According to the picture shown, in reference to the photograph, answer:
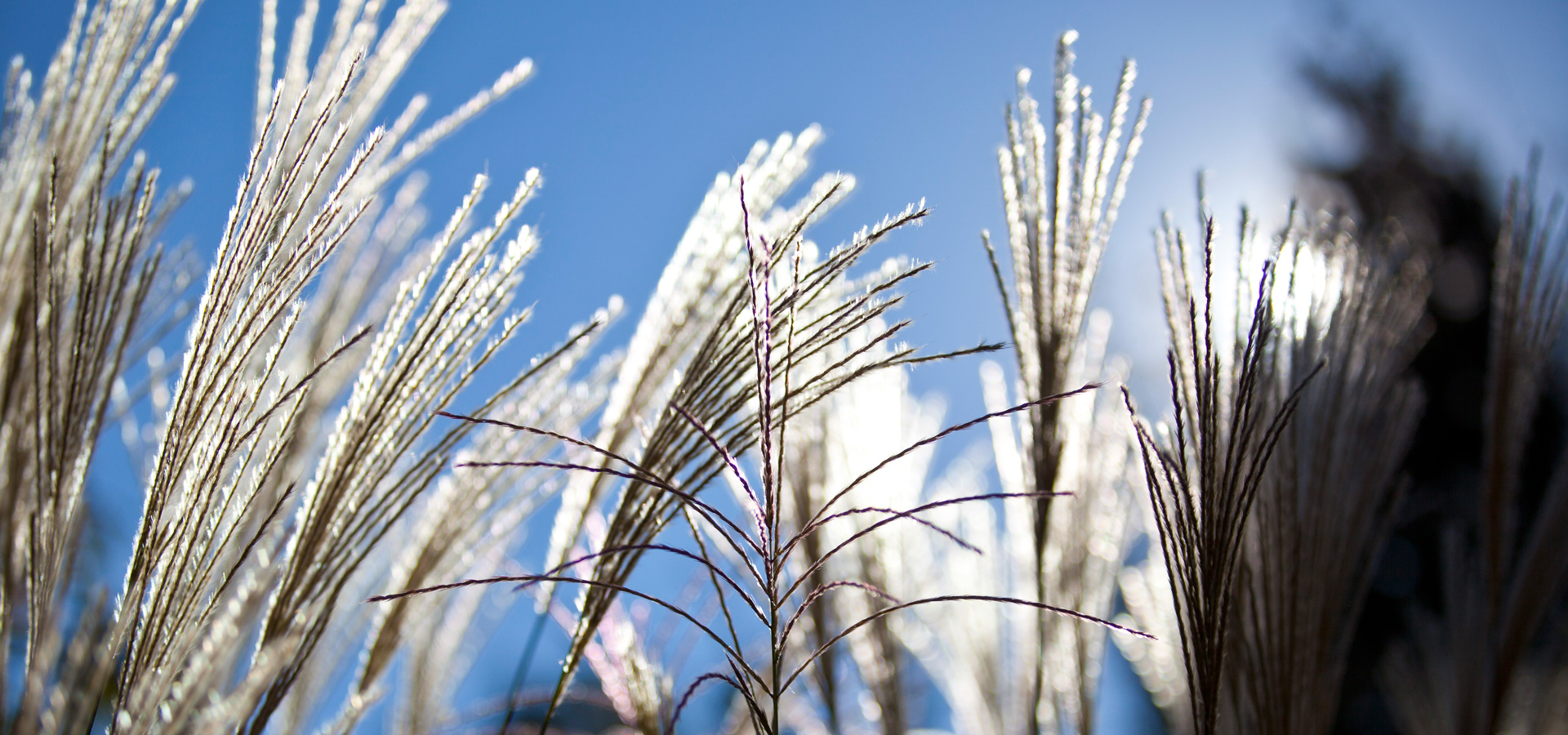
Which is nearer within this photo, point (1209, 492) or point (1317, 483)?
point (1209, 492)

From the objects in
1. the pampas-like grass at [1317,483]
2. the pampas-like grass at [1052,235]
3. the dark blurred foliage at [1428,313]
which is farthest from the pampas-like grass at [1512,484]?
the dark blurred foliage at [1428,313]

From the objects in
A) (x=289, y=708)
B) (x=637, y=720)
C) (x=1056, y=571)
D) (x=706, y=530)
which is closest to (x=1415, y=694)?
(x=1056, y=571)

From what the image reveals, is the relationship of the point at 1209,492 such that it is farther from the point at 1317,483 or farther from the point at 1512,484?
the point at 1512,484

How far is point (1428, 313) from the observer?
9.32ft

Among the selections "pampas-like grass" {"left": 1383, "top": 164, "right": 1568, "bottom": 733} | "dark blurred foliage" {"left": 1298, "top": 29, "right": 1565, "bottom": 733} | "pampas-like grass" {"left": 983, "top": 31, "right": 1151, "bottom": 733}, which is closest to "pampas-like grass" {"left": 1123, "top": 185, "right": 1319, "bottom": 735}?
"pampas-like grass" {"left": 983, "top": 31, "right": 1151, "bottom": 733}

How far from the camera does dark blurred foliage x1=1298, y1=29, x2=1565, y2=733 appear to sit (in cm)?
328

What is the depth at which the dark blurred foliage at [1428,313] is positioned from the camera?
3.28 metres

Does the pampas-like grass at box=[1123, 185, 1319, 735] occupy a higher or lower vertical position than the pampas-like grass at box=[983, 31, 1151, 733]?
lower

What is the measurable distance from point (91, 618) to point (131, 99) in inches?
18.5

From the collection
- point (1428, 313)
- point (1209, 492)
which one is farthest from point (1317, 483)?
point (1428, 313)

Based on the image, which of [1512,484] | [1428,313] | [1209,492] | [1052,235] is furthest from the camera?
[1428,313]

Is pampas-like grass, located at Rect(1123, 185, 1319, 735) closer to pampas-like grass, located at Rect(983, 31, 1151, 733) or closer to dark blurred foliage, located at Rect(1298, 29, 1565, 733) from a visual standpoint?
pampas-like grass, located at Rect(983, 31, 1151, 733)

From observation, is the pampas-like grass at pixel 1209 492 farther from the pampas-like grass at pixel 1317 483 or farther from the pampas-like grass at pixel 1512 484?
the pampas-like grass at pixel 1512 484

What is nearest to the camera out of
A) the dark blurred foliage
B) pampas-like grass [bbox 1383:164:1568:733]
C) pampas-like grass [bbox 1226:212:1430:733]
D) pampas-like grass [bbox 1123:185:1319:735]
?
pampas-like grass [bbox 1123:185:1319:735]
